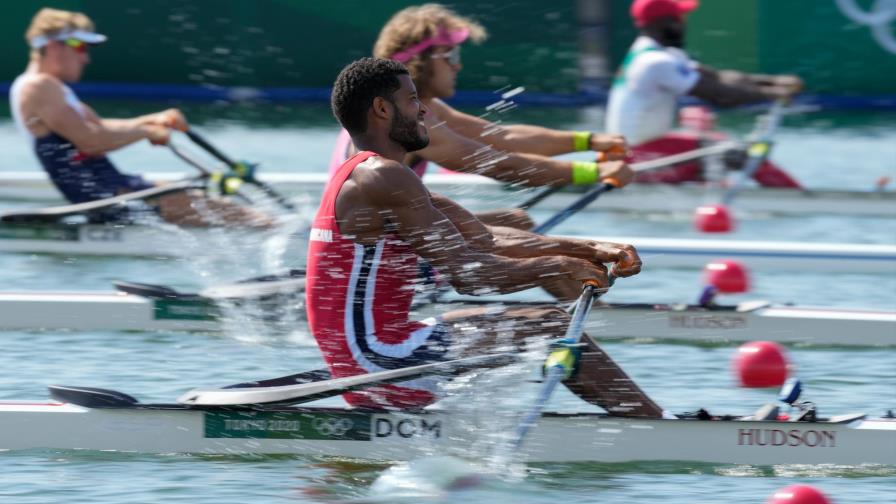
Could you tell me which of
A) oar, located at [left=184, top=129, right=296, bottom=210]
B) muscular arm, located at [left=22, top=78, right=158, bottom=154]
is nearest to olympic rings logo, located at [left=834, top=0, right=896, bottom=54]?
oar, located at [left=184, top=129, right=296, bottom=210]

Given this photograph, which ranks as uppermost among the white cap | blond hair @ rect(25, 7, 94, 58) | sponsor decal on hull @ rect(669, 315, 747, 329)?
blond hair @ rect(25, 7, 94, 58)

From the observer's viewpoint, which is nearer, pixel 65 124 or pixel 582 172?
pixel 582 172

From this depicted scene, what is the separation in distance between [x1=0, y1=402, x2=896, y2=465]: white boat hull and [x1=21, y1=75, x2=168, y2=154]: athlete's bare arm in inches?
159

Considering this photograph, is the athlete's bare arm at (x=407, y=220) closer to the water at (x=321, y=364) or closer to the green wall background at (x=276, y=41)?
the water at (x=321, y=364)

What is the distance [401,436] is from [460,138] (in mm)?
1945

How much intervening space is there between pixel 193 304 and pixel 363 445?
7.94 ft

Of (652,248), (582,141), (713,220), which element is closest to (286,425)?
(582,141)

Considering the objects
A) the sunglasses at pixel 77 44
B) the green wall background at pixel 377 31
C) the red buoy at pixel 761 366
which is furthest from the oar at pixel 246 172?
the green wall background at pixel 377 31

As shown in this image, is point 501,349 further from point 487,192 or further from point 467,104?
point 467,104

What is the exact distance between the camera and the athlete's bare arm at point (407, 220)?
463 cm

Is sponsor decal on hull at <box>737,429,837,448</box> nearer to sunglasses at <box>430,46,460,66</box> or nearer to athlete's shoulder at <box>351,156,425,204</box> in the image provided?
athlete's shoulder at <box>351,156,425,204</box>

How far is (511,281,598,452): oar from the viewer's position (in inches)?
189

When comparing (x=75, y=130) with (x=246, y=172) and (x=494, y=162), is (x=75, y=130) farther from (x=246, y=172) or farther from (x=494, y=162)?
(x=494, y=162)

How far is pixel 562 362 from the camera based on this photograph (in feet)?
15.7
